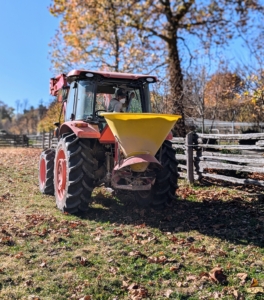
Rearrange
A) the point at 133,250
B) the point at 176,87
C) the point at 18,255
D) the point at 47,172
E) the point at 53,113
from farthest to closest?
1. the point at 53,113
2. the point at 176,87
3. the point at 47,172
4. the point at 133,250
5. the point at 18,255

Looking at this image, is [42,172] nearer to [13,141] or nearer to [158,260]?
[158,260]

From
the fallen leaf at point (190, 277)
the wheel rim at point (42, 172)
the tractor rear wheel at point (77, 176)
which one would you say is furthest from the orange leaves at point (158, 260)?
the wheel rim at point (42, 172)

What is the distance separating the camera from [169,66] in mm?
14797

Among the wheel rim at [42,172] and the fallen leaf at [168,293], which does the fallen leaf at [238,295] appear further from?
the wheel rim at [42,172]

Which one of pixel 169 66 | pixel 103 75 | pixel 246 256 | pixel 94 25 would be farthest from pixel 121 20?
pixel 246 256

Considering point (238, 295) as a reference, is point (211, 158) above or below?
above

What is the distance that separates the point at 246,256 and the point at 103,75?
394 cm

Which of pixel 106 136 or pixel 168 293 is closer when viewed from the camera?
pixel 168 293

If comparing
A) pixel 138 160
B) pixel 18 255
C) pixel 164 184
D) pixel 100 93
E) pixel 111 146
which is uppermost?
pixel 100 93

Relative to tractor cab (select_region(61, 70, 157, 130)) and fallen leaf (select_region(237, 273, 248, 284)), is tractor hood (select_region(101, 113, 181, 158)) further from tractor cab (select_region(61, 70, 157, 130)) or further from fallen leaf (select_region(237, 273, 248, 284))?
fallen leaf (select_region(237, 273, 248, 284))

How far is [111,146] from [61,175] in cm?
120

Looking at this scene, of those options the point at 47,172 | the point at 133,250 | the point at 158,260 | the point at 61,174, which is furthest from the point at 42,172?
the point at 158,260

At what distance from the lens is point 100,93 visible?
6.97 meters

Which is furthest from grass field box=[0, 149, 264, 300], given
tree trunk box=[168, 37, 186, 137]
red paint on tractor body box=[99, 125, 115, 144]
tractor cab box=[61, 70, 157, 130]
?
tree trunk box=[168, 37, 186, 137]
